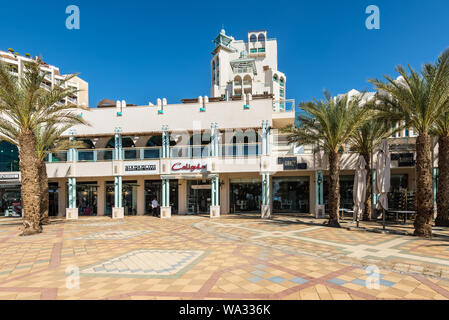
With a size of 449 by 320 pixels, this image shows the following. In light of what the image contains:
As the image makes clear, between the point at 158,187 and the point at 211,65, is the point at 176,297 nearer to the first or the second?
the point at 158,187

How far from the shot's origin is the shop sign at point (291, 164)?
1831 cm

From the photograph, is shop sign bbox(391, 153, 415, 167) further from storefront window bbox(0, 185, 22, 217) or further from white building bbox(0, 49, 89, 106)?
white building bbox(0, 49, 89, 106)

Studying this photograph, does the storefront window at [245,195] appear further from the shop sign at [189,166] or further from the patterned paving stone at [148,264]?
the patterned paving stone at [148,264]

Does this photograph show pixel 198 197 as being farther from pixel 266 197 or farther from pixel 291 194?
pixel 291 194

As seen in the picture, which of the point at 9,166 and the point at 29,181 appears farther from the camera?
the point at 9,166

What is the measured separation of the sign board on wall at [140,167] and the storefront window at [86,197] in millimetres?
4810

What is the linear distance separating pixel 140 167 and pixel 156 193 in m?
3.31

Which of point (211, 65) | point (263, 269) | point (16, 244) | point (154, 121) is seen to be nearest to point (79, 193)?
point (154, 121)

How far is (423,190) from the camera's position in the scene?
10695 mm

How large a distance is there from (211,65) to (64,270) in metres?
79.2

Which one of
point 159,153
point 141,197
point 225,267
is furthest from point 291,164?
point 225,267

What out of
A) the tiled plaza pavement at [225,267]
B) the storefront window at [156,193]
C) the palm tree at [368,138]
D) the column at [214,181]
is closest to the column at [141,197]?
the storefront window at [156,193]

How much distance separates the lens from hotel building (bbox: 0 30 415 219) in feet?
60.1

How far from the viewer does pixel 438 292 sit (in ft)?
→ 15.1
